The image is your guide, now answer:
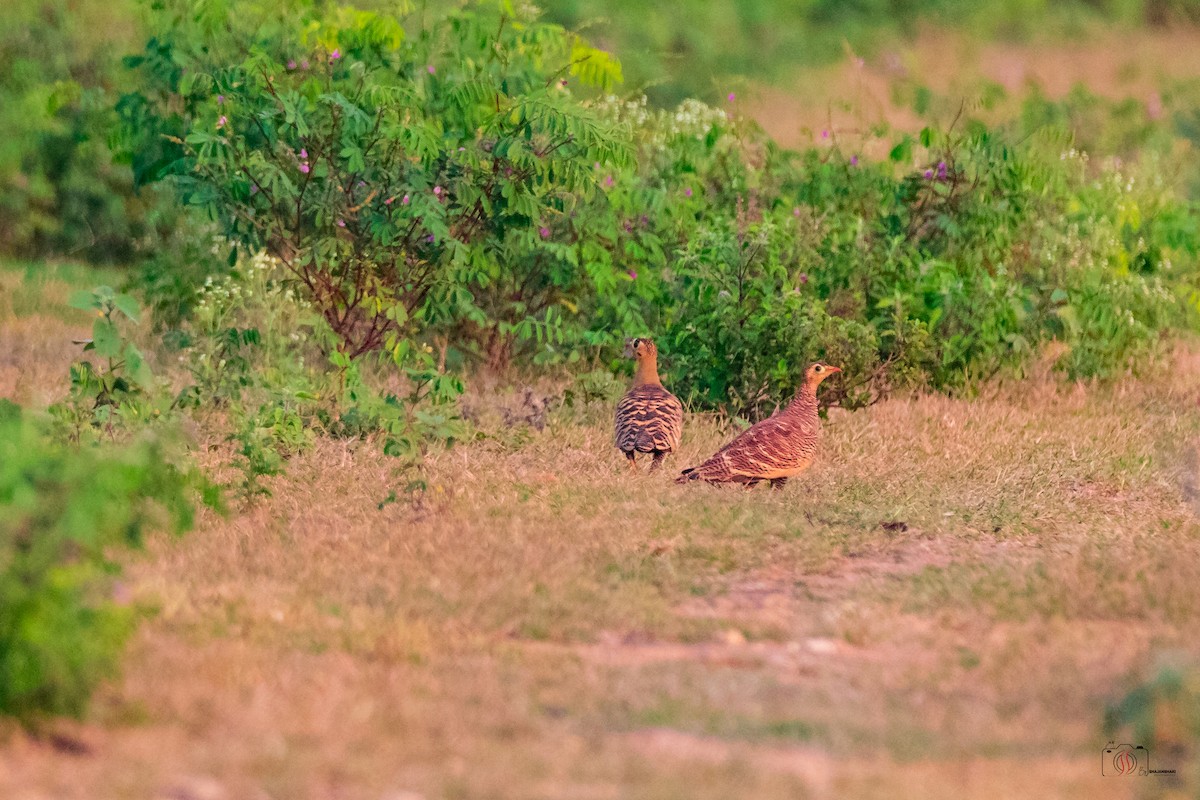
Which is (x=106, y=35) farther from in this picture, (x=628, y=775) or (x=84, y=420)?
(x=628, y=775)

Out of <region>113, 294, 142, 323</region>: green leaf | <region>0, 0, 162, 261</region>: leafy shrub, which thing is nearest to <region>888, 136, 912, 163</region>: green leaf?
<region>113, 294, 142, 323</region>: green leaf

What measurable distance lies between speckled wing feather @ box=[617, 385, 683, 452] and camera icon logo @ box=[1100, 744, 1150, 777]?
3.37m

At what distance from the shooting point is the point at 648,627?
5027mm

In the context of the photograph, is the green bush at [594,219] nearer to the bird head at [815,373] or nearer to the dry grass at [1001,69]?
the bird head at [815,373]

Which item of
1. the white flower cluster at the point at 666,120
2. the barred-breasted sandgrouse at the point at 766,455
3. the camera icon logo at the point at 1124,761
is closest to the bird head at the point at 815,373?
the barred-breasted sandgrouse at the point at 766,455

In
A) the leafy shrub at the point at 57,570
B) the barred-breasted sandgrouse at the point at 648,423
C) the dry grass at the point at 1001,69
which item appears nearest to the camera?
the leafy shrub at the point at 57,570

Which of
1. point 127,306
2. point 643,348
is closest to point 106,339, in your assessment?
point 127,306

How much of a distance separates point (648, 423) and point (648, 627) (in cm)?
214

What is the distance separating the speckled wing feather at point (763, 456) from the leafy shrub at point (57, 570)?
3.19 meters

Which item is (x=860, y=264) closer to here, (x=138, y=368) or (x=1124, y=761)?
(x=138, y=368)

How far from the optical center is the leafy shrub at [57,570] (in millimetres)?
3769

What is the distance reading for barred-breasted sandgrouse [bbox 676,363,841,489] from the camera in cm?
686

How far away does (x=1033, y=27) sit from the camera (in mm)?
23250

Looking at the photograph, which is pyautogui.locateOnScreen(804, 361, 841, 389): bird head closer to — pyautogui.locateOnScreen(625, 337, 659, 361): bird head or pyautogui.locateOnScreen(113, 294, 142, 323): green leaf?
pyautogui.locateOnScreen(625, 337, 659, 361): bird head
